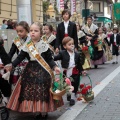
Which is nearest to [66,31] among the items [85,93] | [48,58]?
[85,93]

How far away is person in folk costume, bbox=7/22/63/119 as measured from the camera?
19.9ft

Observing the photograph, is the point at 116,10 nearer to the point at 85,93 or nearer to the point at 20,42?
the point at 85,93

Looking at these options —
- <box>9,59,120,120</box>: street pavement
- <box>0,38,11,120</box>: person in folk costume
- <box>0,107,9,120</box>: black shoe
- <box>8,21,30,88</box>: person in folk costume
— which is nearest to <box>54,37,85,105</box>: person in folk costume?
<box>9,59,120,120</box>: street pavement

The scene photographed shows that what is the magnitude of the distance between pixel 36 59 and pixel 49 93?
0.56 metres

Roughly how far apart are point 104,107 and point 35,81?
1.68 meters

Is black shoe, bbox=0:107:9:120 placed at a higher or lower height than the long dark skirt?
lower

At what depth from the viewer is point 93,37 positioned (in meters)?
14.1

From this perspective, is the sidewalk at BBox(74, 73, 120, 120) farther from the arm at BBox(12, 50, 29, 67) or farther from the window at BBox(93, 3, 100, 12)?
the window at BBox(93, 3, 100, 12)

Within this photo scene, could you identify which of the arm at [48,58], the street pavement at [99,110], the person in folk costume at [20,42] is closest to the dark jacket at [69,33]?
the street pavement at [99,110]

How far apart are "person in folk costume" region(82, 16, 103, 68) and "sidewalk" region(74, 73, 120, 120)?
465 centimetres

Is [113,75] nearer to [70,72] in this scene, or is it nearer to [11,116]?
[70,72]

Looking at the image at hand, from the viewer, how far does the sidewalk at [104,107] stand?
21.4ft

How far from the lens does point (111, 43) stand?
17.1m

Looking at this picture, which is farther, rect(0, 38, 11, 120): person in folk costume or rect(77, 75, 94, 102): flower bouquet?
rect(77, 75, 94, 102): flower bouquet
